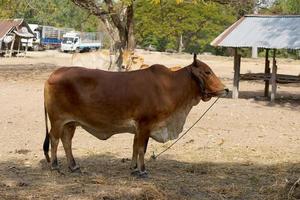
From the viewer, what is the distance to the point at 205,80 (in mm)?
7836

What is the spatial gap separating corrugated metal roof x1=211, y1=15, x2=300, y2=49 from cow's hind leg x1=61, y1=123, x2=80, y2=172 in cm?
1041

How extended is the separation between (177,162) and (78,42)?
180 feet

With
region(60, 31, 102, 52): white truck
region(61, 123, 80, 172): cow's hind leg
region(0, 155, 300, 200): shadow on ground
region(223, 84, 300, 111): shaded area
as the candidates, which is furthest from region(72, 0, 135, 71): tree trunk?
region(60, 31, 102, 52): white truck

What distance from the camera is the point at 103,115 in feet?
25.0

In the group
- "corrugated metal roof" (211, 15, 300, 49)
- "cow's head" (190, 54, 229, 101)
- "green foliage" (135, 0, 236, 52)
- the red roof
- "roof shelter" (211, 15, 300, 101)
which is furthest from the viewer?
the red roof

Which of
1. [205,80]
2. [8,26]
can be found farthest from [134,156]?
[8,26]

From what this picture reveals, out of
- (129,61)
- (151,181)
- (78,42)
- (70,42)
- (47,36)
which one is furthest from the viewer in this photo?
(47,36)

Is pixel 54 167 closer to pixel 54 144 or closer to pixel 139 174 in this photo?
pixel 54 144

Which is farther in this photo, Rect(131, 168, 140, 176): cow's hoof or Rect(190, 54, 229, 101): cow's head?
Rect(190, 54, 229, 101): cow's head

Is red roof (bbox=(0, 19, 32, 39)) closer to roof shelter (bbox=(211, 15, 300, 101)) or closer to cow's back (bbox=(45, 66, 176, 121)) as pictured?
roof shelter (bbox=(211, 15, 300, 101))

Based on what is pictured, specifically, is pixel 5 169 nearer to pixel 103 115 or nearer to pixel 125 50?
pixel 103 115

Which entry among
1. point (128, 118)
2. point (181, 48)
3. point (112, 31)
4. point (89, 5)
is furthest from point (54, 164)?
point (181, 48)

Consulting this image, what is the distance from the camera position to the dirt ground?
6.80 m

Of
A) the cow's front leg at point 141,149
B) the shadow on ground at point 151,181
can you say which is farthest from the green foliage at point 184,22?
the cow's front leg at point 141,149
